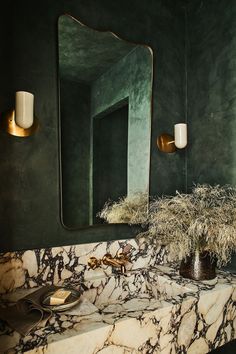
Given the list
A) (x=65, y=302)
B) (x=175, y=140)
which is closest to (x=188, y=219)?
(x=175, y=140)

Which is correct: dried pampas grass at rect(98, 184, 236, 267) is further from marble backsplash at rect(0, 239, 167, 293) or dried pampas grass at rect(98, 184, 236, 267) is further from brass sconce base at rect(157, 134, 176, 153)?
brass sconce base at rect(157, 134, 176, 153)

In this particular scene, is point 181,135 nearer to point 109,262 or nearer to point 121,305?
point 109,262

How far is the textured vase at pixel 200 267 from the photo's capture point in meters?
1.38

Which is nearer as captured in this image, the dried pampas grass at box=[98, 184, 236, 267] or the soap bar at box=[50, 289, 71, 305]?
the soap bar at box=[50, 289, 71, 305]

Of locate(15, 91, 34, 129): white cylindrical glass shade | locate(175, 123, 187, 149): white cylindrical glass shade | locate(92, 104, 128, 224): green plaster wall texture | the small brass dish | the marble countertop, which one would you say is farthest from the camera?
locate(175, 123, 187, 149): white cylindrical glass shade

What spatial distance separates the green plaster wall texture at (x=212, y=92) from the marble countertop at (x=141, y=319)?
16.1 inches

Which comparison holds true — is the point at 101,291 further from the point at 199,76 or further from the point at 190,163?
the point at 199,76

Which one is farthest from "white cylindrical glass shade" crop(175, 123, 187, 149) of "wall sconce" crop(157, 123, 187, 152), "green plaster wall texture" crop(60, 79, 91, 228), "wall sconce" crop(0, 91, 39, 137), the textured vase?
"wall sconce" crop(0, 91, 39, 137)

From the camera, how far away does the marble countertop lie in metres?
0.88

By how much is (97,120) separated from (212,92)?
835 mm

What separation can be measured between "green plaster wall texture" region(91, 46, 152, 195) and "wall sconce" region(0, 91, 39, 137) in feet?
1.31

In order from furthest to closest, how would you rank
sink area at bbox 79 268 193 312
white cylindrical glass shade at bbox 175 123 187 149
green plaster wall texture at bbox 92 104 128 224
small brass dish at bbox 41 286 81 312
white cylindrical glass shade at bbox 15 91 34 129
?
white cylindrical glass shade at bbox 175 123 187 149 → green plaster wall texture at bbox 92 104 128 224 → sink area at bbox 79 268 193 312 → white cylindrical glass shade at bbox 15 91 34 129 → small brass dish at bbox 41 286 81 312

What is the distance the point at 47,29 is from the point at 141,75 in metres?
0.65

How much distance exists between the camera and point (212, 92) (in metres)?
1.73
